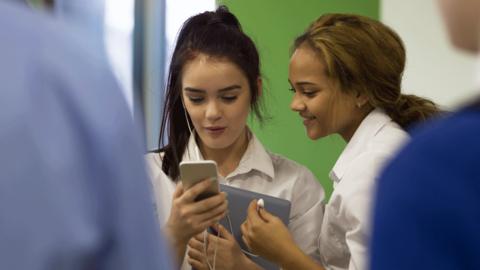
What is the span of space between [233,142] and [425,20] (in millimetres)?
1189

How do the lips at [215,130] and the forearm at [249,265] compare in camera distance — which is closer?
the forearm at [249,265]

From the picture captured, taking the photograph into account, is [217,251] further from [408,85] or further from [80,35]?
[408,85]

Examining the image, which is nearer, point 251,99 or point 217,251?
point 217,251

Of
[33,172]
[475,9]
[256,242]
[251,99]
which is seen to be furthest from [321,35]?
[33,172]

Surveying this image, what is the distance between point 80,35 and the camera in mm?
459

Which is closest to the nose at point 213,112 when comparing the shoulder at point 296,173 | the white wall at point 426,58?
the shoulder at point 296,173

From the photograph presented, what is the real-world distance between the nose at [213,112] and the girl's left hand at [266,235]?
0.25 meters

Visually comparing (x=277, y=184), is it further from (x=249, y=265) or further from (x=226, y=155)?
(x=249, y=265)

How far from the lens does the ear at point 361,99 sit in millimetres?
1558

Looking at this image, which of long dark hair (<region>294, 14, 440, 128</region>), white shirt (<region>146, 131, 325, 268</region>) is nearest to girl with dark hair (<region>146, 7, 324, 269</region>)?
white shirt (<region>146, 131, 325, 268</region>)

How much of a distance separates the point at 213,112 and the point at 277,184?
25 centimetres

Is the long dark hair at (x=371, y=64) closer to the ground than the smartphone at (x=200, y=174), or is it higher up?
higher up

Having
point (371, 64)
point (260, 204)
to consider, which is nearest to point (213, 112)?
point (260, 204)

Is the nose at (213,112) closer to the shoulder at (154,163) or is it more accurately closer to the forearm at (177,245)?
the shoulder at (154,163)
